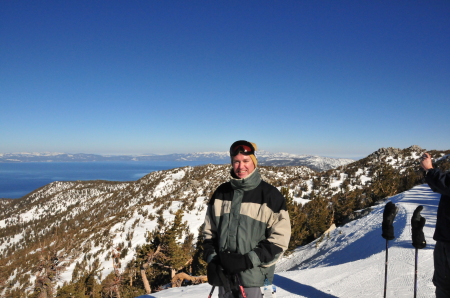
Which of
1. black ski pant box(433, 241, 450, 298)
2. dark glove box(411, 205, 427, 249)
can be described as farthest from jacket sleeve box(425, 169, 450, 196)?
dark glove box(411, 205, 427, 249)

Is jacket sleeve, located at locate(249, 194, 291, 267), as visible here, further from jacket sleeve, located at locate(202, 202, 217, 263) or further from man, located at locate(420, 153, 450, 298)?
man, located at locate(420, 153, 450, 298)

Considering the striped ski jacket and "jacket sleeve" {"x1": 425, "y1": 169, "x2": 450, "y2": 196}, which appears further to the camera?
"jacket sleeve" {"x1": 425, "y1": 169, "x2": 450, "y2": 196}

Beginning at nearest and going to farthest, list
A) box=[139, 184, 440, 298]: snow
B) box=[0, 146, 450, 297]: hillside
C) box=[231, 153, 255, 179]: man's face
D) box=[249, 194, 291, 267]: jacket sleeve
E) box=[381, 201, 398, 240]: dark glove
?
box=[249, 194, 291, 267]: jacket sleeve, box=[231, 153, 255, 179]: man's face, box=[381, 201, 398, 240]: dark glove, box=[139, 184, 440, 298]: snow, box=[0, 146, 450, 297]: hillside

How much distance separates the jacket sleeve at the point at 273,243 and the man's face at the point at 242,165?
1.80 feet

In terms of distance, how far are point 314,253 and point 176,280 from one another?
23.3 feet

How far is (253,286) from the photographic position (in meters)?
2.46

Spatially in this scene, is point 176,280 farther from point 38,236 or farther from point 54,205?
point 54,205

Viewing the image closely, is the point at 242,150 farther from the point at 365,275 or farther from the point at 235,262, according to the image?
the point at 365,275

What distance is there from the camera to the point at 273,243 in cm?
232

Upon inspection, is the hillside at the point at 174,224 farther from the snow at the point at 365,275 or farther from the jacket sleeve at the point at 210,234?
the jacket sleeve at the point at 210,234

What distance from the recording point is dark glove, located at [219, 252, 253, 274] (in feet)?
7.54

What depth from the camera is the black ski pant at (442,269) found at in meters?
2.72

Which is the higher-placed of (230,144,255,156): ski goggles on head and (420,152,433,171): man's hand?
(230,144,255,156): ski goggles on head

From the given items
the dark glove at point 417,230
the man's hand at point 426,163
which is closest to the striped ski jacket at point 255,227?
the man's hand at point 426,163
